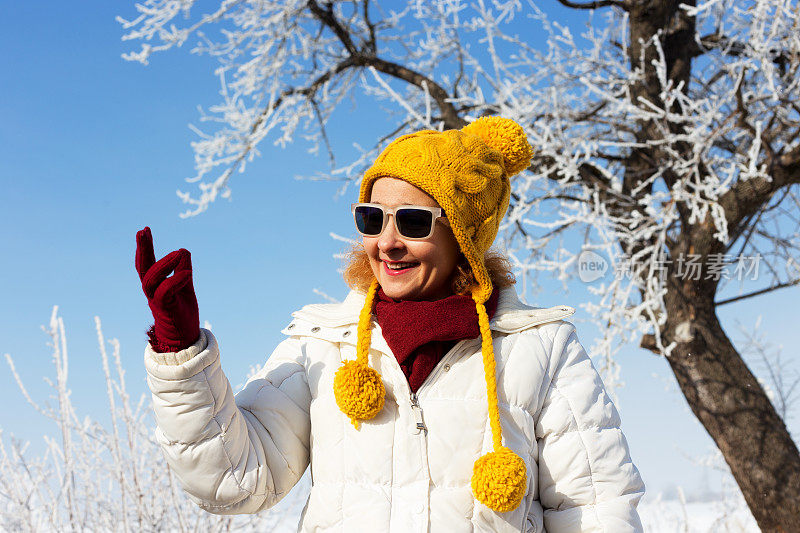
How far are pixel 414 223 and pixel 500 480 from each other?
0.69 meters

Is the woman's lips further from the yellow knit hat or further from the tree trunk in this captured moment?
the tree trunk

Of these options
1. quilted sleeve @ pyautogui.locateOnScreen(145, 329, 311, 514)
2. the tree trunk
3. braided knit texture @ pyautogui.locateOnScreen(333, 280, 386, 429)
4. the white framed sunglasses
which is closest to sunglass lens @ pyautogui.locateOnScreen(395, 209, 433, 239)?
the white framed sunglasses

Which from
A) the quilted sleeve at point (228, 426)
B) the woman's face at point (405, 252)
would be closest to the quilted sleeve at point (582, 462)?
the woman's face at point (405, 252)

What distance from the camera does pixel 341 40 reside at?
6.38 m

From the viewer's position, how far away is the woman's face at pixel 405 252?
1.91 metres

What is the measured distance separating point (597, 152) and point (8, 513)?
468 cm

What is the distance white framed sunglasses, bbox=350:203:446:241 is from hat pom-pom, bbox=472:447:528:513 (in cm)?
60

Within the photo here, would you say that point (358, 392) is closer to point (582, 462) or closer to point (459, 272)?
point (459, 272)

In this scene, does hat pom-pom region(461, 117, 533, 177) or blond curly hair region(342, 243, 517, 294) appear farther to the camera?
hat pom-pom region(461, 117, 533, 177)

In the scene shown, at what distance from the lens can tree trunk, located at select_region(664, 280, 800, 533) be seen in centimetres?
457

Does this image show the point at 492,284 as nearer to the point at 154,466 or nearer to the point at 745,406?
the point at 154,466

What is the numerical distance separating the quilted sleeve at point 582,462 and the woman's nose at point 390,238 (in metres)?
0.54

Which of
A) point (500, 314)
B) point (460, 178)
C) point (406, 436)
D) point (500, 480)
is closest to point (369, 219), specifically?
point (460, 178)

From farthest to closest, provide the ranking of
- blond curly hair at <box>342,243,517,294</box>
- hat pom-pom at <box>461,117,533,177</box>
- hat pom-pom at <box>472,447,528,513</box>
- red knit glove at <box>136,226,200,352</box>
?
hat pom-pom at <box>461,117,533,177</box>, blond curly hair at <box>342,243,517,294</box>, hat pom-pom at <box>472,447,528,513</box>, red knit glove at <box>136,226,200,352</box>
